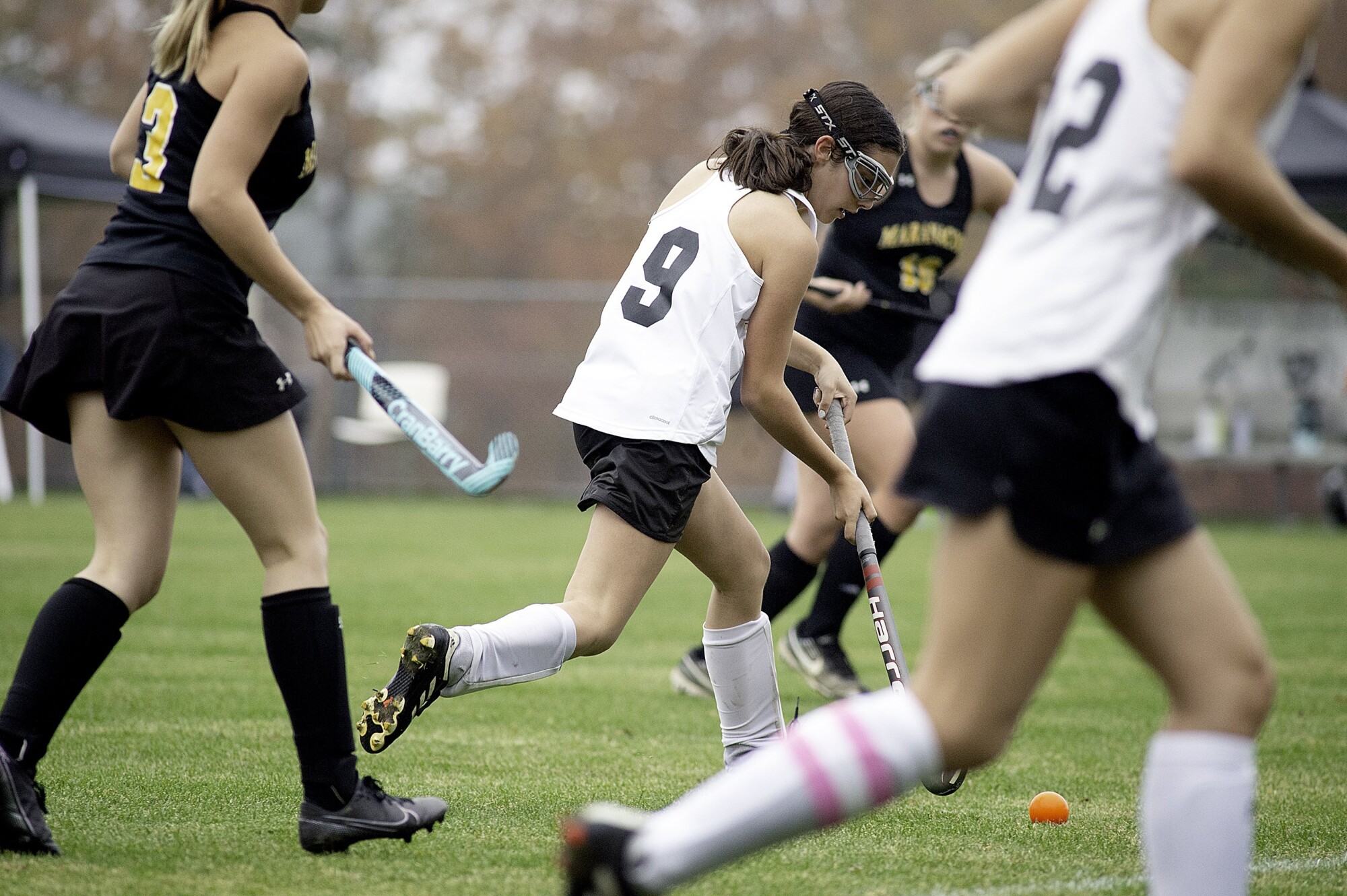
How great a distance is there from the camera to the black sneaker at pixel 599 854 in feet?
6.77

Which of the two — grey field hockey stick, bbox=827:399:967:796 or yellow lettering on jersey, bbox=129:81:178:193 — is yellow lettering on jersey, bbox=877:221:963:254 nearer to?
grey field hockey stick, bbox=827:399:967:796

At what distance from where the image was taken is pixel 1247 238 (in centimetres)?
208

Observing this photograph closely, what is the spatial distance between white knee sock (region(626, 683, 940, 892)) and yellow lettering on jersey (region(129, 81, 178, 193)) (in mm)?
1664

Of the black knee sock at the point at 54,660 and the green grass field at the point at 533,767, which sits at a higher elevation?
the black knee sock at the point at 54,660

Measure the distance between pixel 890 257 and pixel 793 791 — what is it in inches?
144

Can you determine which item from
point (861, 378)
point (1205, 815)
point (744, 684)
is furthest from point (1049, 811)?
point (861, 378)

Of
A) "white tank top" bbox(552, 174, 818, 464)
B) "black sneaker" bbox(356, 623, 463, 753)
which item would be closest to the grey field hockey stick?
"white tank top" bbox(552, 174, 818, 464)

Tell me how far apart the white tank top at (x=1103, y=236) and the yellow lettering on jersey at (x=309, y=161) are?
57.3 inches

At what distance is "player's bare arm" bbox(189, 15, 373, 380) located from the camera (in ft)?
8.83

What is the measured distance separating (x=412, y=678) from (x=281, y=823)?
639 mm

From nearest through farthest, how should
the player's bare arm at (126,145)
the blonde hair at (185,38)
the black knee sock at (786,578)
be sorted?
the blonde hair at (185,38), the player's bare arm at (126,145), the black knee sock at (786,578)

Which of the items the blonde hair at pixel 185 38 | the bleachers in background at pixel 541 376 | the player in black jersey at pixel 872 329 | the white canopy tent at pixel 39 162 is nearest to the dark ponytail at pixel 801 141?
the blonde hair at pixel 185 38

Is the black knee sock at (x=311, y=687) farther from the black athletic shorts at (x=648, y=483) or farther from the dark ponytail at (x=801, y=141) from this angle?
the dark ponytail at (x=801, y=141)

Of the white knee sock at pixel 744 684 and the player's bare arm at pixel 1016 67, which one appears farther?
the white knee sock at pixel 744 684
